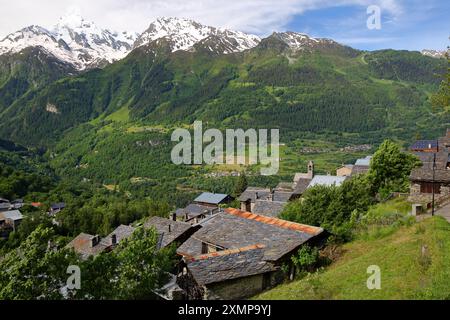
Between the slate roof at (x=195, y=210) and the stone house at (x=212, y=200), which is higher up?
the stone house at (x=212, y=200)

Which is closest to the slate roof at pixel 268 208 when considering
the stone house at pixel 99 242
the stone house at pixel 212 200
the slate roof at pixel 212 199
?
the stone house at pixel 99 242

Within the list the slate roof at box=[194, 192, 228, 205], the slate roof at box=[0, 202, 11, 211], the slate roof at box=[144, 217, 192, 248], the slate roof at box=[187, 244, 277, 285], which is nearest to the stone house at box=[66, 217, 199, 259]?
the slate roof at box=[144, 217, 192, 248]

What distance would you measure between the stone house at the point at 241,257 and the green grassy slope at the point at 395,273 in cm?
98

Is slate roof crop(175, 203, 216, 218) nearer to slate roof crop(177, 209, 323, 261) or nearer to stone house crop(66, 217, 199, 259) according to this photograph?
stone house crop(66, 217, 199, 259)

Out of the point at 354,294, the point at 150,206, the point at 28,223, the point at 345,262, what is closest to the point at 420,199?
the point at 345,262

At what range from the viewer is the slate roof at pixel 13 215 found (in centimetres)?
9579

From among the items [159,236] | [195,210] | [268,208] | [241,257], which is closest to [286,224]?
[241,257]

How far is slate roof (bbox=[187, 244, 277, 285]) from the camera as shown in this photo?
16250mm

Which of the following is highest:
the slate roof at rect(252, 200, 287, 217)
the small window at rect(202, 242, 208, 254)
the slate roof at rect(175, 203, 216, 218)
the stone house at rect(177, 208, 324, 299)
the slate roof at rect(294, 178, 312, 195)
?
the stone house at rect(177, 208, 324, 299)

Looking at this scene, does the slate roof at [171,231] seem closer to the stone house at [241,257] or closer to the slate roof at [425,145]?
the stone house at [241,257]

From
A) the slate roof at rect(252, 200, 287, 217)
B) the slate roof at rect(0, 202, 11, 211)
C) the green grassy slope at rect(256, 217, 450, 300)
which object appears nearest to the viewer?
the green grassy slope at rect(256, 217, 450, 300)

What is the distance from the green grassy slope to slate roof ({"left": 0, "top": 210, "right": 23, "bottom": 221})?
93.7m
